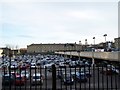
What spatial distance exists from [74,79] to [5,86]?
203cm

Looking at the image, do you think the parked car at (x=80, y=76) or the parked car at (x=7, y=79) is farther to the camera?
the parked car at (x=80, y=76)

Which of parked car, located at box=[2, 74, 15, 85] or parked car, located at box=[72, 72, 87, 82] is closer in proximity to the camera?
parked car, located at box=[2, 74, 15, 85]

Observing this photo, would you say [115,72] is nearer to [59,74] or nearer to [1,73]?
[59,74]

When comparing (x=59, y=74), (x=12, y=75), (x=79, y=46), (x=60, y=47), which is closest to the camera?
(x=12, y=75)

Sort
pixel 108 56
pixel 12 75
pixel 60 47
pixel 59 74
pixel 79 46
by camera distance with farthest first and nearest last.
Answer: pixel 60 47, pixel 79 46, pixel 108 56, pixel 59 74, pixel 12 75

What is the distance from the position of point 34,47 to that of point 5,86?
6069 inches

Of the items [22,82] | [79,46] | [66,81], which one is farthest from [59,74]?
[79,46]

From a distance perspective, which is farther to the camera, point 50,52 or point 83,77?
point 50,52

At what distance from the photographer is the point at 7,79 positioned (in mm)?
8164

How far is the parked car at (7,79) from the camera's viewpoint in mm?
8042

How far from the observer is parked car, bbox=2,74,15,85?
804cm

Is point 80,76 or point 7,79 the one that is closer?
point 7,79

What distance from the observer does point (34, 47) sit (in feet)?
532

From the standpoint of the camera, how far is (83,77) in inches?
344
